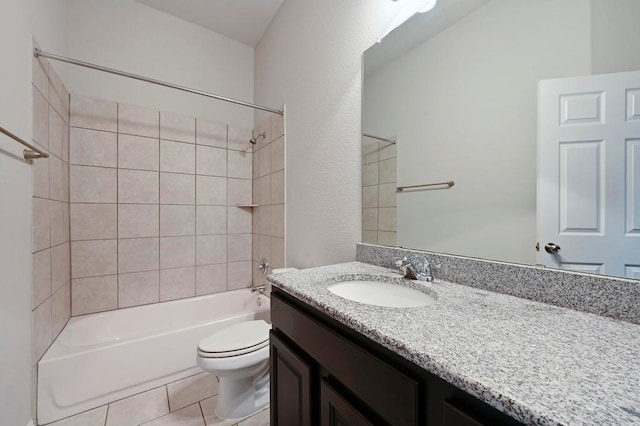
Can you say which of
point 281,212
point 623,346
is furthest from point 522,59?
point 281,212

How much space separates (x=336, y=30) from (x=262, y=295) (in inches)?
80.4

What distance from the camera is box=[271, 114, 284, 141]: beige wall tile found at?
78.7 inches

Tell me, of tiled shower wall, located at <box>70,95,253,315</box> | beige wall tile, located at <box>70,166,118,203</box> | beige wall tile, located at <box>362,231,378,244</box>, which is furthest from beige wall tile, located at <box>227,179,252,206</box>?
beige wall tile, located at <box>362,231,378,244</box>

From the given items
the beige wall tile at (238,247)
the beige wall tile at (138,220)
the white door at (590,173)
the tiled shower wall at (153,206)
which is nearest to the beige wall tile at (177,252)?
the tiled shower wall at (153,206)

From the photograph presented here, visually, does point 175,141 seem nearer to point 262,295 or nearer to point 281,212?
point 281,212

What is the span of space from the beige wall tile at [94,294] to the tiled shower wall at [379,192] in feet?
6.48

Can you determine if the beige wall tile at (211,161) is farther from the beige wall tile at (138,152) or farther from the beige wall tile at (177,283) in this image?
the beige wall tile at (177,283)

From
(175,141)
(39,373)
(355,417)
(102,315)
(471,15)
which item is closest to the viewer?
(355,417)

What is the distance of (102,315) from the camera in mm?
1865

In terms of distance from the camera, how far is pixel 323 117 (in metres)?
1.54

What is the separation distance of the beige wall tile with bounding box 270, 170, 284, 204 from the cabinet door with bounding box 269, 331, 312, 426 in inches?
47.3

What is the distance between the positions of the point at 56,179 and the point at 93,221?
42cm

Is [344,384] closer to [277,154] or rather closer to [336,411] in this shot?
[336,411]

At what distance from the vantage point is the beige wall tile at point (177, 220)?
7.06ft
